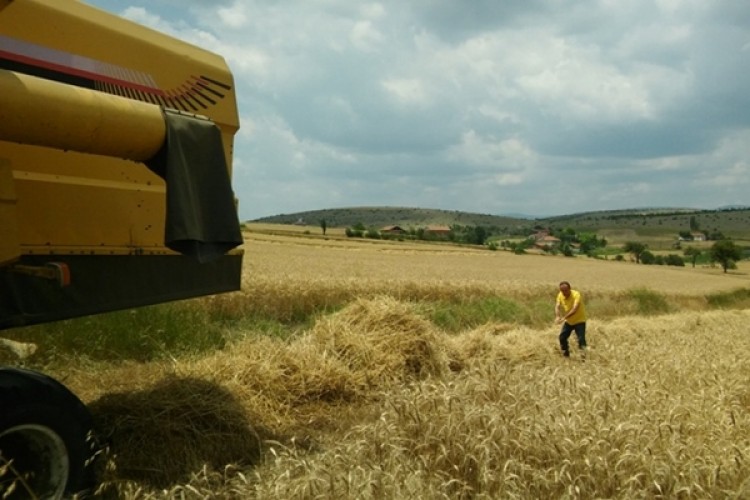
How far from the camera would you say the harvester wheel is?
343 centimetres

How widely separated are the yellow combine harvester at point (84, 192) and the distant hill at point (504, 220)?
12924cm

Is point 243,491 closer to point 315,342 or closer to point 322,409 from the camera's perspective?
point 322,409

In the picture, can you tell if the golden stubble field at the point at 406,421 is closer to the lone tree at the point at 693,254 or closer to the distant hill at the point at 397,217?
the lone tree at the point at 693,254

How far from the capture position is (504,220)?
175m

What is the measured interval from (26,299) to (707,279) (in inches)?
2048

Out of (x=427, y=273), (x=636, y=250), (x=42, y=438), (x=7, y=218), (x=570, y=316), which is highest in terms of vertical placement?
(x=7, y=218)

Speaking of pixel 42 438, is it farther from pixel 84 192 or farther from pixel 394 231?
pixel 394 231

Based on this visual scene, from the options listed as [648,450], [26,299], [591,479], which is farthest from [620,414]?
[26,299]

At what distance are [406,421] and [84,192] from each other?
9.23 feet

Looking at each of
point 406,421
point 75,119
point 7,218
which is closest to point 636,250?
point 406,421

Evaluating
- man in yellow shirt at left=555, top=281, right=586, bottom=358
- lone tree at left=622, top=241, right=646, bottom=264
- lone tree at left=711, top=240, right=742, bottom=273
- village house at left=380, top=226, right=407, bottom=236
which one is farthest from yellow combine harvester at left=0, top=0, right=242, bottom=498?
lone tree at left=622, top=241, right=646, bottom=264

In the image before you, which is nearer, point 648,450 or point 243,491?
point 243,491

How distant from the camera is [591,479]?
3836mm

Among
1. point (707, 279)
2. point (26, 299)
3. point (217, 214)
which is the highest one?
point (217, 214)
